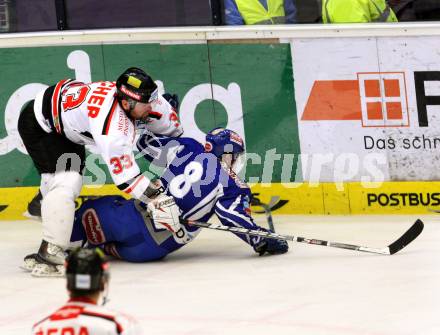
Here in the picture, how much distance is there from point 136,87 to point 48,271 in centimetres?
119

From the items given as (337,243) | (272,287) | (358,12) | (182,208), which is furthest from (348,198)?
(272,287)

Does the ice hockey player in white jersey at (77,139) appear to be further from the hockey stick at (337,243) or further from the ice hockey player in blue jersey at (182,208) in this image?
the hockey stick at (337,243)

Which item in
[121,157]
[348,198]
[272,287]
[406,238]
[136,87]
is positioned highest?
[136,87]

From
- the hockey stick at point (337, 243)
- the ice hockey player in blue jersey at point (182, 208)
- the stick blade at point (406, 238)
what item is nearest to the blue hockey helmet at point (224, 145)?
the ice hockey player in blue jersey at point (182, 208)

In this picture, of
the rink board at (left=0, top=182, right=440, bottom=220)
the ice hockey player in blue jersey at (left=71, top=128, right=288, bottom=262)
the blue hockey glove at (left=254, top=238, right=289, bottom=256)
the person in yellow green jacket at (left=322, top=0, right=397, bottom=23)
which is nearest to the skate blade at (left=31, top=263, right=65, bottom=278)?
the ice hockey player in blue jersey at (left=71, top=128, right=288, bottom=262)

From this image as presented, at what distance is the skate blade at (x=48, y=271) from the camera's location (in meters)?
7.45

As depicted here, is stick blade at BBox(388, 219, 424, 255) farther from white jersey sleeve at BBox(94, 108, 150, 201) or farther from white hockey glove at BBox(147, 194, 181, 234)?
white jersey sleeve at BBox(94, 108, 150, 201)

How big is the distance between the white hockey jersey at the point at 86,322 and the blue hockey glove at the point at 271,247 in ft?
12.0

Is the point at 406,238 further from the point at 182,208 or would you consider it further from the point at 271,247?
the point at 182,208

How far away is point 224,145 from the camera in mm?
7766

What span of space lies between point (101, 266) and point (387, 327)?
212 centimetres

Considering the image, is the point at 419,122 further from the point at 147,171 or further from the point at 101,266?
the point at 101,266

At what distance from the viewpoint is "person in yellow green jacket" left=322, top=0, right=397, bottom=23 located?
29.5 feet

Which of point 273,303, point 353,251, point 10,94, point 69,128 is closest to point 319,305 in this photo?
point 273,303
